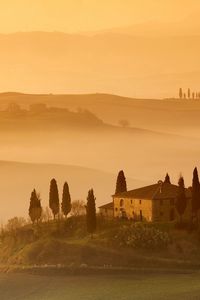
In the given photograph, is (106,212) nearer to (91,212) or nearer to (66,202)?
(66,202)

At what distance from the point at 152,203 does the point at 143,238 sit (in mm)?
6315

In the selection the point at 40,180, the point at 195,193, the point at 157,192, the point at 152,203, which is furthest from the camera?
the point at 40,180

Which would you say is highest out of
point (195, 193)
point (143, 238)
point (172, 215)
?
point (195, 193)

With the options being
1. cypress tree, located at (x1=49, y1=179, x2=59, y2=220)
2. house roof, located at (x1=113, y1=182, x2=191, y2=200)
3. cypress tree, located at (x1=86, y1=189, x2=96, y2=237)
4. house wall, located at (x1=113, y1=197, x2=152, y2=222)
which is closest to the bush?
cypress tree, located at (x1=86, y1=189, x2=96, y2=237)

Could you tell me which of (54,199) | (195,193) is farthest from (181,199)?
(54,199)

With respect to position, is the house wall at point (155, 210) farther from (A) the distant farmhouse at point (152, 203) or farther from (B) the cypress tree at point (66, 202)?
(B) the cypress tree at point (66, 202)

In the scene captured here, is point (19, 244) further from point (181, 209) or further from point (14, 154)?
point (14, 154)

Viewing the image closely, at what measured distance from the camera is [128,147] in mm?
188875

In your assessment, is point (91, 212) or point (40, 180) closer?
point (91, 212)

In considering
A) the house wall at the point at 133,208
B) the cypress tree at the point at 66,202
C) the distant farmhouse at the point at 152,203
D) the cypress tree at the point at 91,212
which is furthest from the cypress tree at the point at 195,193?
the cypress tree at the point at 66,202

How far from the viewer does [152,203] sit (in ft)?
382

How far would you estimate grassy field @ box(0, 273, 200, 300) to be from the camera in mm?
97750

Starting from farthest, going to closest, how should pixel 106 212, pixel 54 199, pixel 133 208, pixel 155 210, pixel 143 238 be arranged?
1. pixel 106 212
2. pixel 54 199
3. pixel 133 208
4. pixel 155 210
5. pixel 143 238

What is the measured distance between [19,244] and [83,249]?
9.89 m
